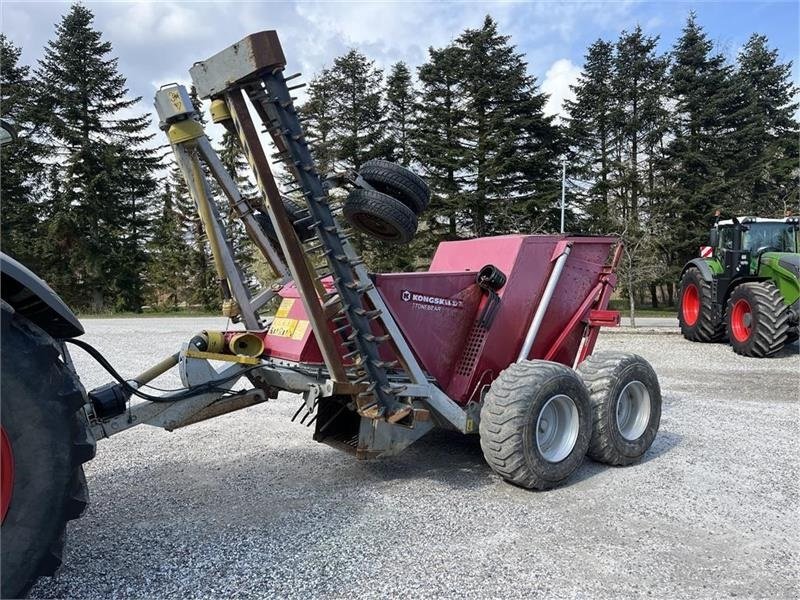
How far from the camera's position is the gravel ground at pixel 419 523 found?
10.00 feet

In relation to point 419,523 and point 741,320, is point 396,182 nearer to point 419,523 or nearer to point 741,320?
point 419,523

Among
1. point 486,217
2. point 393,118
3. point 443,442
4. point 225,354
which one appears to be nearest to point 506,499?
point 443,442

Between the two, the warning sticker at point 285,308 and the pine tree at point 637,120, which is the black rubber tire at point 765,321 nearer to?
the warning sticker at point 285,308

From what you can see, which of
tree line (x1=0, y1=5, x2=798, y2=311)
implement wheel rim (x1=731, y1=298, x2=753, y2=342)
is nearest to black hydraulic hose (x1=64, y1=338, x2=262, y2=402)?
implement wheel rim (x1=731, y1=298, x2=753, y2=342)

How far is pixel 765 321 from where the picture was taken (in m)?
11.7

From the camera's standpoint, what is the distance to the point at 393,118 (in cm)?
3412

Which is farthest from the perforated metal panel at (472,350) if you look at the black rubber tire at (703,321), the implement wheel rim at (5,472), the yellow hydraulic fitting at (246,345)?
the black rubber tire at (703,321)

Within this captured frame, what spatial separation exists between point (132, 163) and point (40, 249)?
664cm

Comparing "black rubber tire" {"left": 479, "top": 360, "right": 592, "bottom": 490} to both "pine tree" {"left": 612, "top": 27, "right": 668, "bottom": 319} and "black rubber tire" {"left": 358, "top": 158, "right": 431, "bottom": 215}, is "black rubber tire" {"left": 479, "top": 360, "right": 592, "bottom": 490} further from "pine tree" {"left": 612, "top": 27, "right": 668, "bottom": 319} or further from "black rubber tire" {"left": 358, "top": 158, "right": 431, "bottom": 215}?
"pine tree" {"left": 612, "top": 27, "right": 668, "bottom": 319}

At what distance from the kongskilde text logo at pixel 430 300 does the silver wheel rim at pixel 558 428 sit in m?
1.02

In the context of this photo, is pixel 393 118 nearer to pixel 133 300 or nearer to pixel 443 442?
pixel 133 300

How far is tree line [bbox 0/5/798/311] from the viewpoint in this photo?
32.0 meters

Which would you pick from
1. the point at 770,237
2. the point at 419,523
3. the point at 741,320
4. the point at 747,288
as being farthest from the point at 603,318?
the point at 770,237

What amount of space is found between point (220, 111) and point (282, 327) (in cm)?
151
